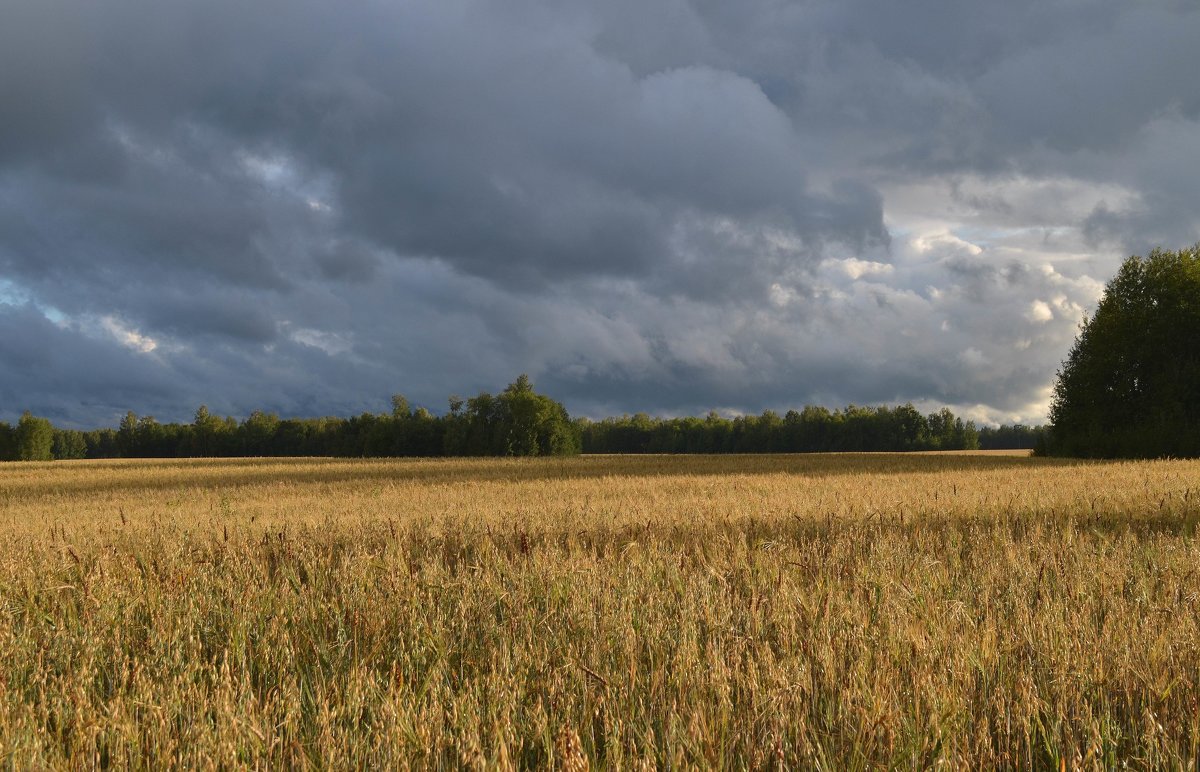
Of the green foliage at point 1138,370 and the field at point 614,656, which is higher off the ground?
the green foliage at point 1138,370

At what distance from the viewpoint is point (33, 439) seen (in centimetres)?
11425

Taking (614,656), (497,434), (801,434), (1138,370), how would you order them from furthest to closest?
(801,434) → (497,434) → (1138,370) → (614,656)

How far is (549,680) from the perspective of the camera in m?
3.90

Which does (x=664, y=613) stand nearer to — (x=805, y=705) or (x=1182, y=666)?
(x=805, y=705)

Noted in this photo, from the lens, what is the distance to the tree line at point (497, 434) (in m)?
98.8

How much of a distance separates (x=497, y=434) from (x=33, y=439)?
7871 centimetres

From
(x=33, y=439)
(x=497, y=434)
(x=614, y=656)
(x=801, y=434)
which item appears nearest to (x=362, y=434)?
(x=497, y=434)

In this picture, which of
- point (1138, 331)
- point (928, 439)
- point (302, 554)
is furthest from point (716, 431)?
point (302, 554)

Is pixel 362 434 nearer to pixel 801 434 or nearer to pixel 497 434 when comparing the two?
pixel 497 434

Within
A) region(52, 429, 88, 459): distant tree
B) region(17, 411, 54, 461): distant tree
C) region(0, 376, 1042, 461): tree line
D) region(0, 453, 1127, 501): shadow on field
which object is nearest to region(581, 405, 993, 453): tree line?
region(0, 376, 1042, 461): tree line

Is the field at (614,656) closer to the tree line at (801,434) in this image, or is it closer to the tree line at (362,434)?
the tree line at (362,434)

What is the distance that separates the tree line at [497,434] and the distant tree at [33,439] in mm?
162

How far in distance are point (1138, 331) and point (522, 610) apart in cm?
5854

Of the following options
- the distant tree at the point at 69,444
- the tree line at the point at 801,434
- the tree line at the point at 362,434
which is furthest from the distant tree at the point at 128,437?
the tree line at the point at 801,434
